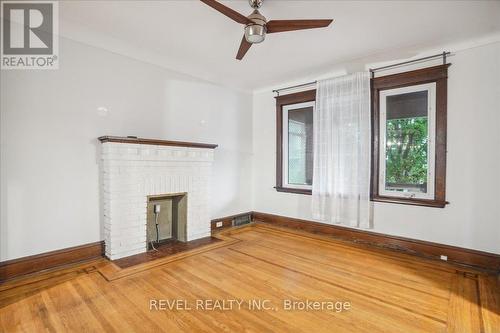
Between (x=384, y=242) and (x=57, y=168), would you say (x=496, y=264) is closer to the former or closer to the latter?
(x=384, y=242)

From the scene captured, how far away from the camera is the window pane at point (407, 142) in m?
3.39

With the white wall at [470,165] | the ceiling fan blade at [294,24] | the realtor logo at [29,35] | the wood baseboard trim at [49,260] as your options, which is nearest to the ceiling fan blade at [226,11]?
the ceiling fan blade at [294,24]

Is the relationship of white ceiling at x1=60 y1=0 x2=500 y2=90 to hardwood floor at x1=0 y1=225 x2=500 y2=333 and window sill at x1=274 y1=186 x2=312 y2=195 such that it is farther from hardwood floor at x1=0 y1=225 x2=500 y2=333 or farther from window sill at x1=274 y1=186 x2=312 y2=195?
hardwood floor at x1=0 y1=225 x2=500 y2=333

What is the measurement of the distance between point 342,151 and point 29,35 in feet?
13.6

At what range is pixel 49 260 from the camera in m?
2.79

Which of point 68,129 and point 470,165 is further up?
point 68,129

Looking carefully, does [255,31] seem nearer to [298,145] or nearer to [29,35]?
[29,35]

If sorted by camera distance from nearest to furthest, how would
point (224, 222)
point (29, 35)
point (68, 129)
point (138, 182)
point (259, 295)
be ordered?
point (259, 295)
point (29, 35)
point (68, 129)
point (138, 182)
point (224, 222)

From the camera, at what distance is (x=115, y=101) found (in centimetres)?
331

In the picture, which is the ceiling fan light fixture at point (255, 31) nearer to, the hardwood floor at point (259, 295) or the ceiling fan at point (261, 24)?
the ceiling fan at point (261, 24)

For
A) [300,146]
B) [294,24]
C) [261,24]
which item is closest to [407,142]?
[300,146]

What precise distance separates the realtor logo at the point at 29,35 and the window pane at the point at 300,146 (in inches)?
142

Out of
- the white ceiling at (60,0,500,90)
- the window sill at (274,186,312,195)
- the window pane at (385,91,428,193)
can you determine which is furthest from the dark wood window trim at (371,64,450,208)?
the window sill at (274,186,312,195)

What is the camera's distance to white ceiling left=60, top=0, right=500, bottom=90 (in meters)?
2.45
